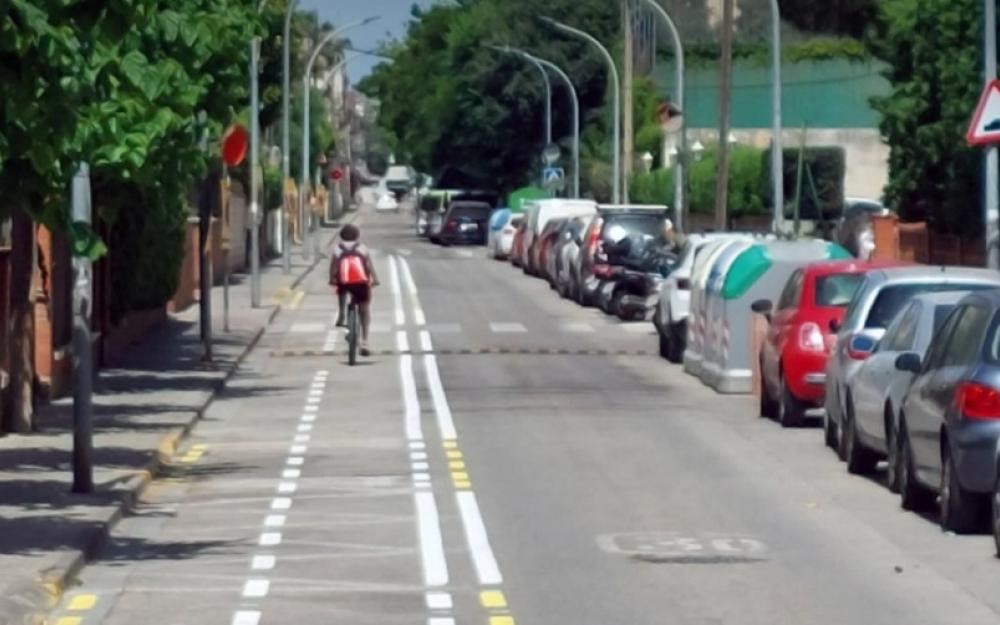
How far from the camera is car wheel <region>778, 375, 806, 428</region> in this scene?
76.0 ft

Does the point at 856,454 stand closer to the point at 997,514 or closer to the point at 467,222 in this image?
the point at 997,514

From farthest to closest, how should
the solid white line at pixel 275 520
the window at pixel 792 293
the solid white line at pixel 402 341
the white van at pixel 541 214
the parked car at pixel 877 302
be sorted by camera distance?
the white van at pixel 541 214 < the solid white line at pixel 402 341 < the window at pixel 792 293 < the parked car at pixel 877 302 < the solid white line at pixel 275 520

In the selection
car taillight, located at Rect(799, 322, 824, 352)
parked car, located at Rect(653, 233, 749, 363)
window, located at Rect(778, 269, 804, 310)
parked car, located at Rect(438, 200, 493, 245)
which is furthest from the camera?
parked car, located at Rect(438, 200, 493, 245)

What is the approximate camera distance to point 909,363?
54.7ft

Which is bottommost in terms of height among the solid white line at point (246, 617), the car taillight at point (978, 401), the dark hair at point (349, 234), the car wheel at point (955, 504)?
the solid white line at point (246, 617)

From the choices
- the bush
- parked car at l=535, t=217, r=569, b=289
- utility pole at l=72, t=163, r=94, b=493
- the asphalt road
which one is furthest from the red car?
the bush

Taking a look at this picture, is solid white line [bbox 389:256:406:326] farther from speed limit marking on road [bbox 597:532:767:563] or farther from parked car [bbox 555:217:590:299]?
speed limit marking on road [bbox 597:532:767:563]

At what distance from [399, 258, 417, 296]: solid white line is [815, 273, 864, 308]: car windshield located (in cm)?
3002

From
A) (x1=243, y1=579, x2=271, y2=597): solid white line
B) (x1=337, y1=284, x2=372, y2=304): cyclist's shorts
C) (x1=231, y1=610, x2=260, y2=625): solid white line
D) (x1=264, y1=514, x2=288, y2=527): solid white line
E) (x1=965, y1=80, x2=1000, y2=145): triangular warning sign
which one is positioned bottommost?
(x1=264, y1=514, x2=288, y2=527): solid white line

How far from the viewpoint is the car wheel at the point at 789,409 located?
23.2m

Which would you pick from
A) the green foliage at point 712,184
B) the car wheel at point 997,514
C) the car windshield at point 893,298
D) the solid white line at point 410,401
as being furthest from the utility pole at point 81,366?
the green foliage at point 712,184

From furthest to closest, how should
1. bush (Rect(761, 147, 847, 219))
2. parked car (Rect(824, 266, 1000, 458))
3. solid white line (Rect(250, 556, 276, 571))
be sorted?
bush (Rect(761, 147, 847, 219)) → parked car (Rect(824, 266, 1000, 458)) → solid white line (Rect(250, 556, 276, 571))

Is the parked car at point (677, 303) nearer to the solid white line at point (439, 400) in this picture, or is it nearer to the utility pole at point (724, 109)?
the solid white line at point (439, 400)

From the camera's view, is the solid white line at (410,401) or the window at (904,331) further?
the solid white line at (410,401)
